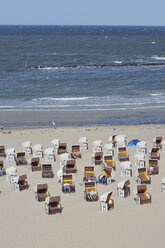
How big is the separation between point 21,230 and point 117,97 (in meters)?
27.5

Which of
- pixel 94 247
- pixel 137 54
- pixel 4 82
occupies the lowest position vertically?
pixel 94 247

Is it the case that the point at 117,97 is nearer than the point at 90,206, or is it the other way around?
the point at 90,206

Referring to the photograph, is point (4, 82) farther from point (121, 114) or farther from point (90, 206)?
point (90, 206)

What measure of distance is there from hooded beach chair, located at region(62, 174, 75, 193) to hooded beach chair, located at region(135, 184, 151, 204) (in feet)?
9.24

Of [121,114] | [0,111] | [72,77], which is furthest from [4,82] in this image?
[121,114]

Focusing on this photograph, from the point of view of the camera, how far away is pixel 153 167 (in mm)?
18953

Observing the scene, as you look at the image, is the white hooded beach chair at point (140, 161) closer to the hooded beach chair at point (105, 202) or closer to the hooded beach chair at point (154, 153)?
the hooded beach chair at point (154, 153)

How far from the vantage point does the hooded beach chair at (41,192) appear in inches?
643

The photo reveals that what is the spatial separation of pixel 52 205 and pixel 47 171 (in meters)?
3.58

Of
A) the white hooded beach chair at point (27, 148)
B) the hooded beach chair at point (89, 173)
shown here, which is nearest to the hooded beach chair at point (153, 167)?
the hooded beach chair at point (89, 173)

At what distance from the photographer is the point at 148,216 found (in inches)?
589

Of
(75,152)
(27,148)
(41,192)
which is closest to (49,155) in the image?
(75,152)

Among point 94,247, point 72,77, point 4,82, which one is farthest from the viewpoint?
point 72,77

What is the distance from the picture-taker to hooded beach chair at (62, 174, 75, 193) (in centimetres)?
1712
